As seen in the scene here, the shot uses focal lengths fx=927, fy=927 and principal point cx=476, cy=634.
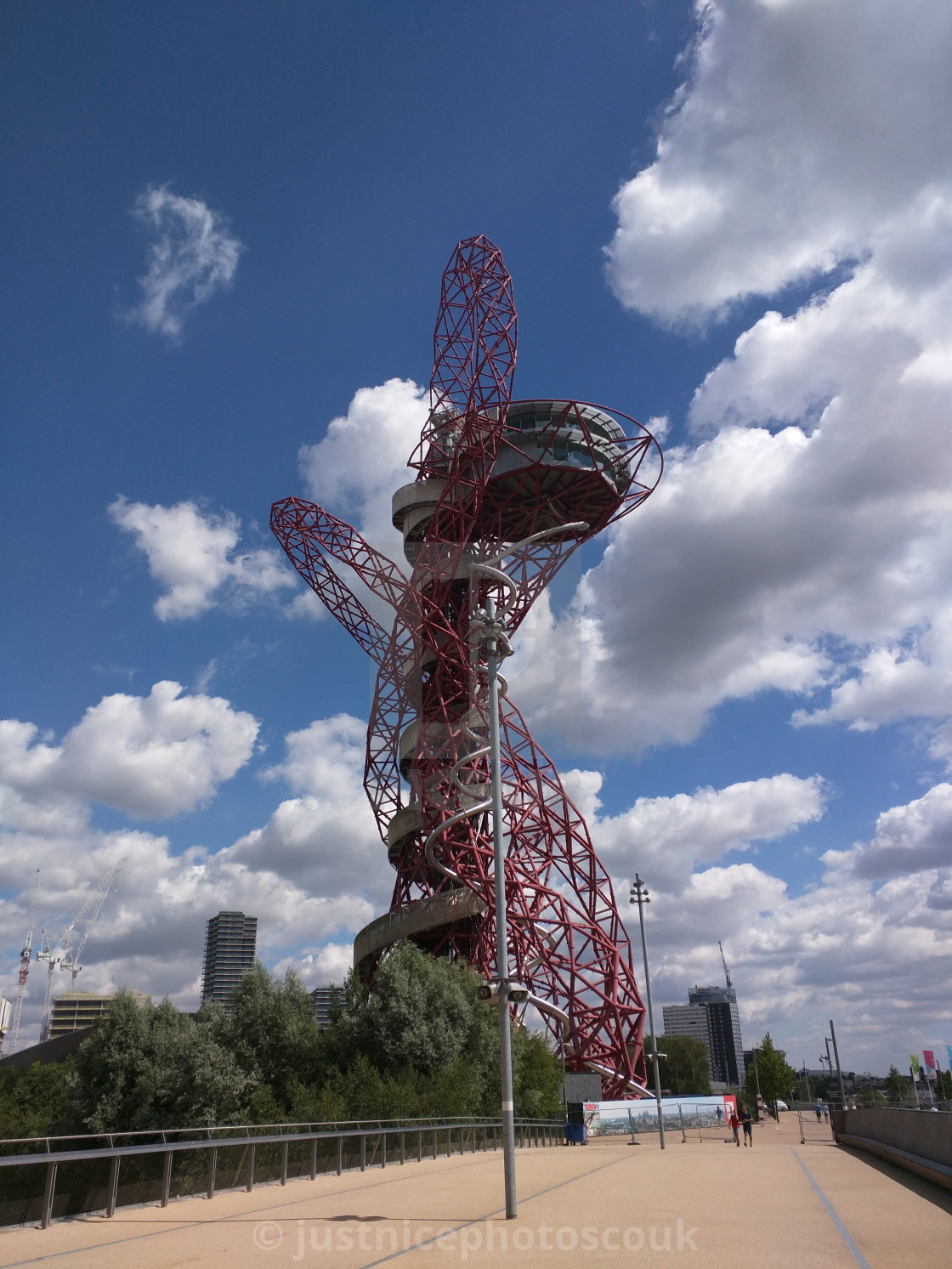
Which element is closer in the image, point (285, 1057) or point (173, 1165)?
point (173, 1165)

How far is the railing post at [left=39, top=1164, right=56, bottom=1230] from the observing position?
11.6m

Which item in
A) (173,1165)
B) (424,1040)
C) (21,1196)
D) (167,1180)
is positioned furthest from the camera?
(424,1040)

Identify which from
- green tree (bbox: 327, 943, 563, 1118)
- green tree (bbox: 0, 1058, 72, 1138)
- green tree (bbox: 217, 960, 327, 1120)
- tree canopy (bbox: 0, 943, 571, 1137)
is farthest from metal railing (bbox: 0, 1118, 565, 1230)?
green tree (bbox: 0, 1058, 72, 1138)

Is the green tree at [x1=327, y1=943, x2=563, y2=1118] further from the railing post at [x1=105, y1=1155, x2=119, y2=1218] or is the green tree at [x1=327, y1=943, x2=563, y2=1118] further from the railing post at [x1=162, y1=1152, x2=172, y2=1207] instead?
the railing post at [x1=105, y1=1155, x2=119, y2=1218]

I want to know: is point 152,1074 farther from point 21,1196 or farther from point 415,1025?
point 21,1196

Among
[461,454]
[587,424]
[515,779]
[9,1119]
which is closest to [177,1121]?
[9,1119]

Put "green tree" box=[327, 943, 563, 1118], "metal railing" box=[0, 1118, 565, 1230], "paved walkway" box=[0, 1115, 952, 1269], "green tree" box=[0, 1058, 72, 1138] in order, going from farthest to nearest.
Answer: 1. "green tree" box=[0, 1058, 72, 1138]
2. "green tree" box=[327, 943, 563, 1118]
3. "metal railing" box=[0, 1118, 565, 1230]
4. "paved walkway" box=[0, 1115, 952, 1269]

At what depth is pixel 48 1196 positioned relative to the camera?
11664 mm

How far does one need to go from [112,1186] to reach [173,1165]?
232 cm

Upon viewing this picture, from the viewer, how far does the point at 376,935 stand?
5253 centimetres

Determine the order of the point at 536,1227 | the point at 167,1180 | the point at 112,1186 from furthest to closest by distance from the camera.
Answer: the point at 167,1180
the point at 112,1186
the point at 536,1227

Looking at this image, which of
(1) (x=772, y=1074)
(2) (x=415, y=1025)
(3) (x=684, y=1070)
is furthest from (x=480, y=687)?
(3) (x=684, y=1070)

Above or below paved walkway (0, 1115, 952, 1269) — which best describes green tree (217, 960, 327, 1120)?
above

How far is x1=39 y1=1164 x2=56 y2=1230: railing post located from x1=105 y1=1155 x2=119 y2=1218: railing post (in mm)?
1101
